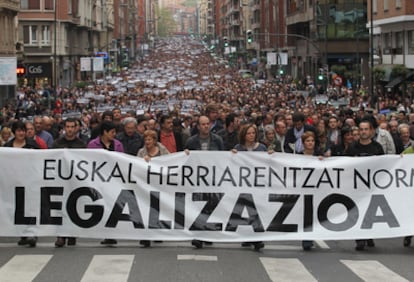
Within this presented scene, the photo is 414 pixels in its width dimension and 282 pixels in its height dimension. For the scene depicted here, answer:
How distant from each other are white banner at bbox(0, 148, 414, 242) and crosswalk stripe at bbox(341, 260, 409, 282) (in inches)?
29.7

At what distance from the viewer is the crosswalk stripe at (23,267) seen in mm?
9867

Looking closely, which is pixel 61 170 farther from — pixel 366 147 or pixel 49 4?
pixel 49 4

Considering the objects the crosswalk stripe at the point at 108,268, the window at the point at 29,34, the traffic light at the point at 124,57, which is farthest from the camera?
the traffic light at the point at 124,57

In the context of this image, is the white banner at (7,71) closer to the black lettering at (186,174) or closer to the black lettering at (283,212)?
the black lettering at (186,174)

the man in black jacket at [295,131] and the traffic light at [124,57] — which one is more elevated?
the traffic light at [124,57]

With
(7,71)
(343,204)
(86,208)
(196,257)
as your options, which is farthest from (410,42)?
(196,257)

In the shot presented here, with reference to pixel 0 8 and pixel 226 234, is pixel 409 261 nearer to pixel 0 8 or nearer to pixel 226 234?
pixel 226 234

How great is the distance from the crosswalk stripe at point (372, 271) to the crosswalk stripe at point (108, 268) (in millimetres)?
2529

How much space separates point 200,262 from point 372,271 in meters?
1.94

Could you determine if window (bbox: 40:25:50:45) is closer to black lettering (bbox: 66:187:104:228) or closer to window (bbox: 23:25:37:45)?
window (bbox: 23:25:37:45)

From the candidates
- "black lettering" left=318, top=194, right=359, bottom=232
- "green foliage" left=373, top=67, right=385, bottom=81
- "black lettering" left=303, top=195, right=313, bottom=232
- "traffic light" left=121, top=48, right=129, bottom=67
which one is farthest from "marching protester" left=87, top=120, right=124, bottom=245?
Result: "traffic light" left=121, top=48, right=129, bottom=67

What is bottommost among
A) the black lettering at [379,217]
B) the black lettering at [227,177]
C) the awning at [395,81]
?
the black lettering at [379,217]

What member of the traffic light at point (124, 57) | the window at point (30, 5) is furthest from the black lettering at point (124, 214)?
the traffic light at point (124, 57)

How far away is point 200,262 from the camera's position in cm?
1083
